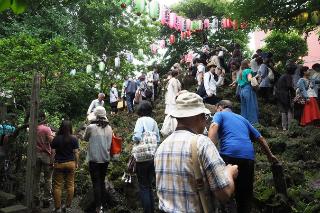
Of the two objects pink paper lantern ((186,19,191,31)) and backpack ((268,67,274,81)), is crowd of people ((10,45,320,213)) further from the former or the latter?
pink paper lantern ((186,19,191,31))

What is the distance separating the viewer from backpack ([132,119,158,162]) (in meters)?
5.69

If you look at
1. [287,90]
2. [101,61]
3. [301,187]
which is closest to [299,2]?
[287,90]

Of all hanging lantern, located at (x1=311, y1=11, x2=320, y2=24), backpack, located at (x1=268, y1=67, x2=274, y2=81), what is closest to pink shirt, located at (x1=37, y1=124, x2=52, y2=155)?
Result: backpack, located at (x1=268, y1=67, x2=274, y2=81)

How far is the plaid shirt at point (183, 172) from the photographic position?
2.49m

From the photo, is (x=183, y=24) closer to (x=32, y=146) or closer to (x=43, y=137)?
(x=43, y=137)

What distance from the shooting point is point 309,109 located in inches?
394

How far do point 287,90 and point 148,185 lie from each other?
19.2ft

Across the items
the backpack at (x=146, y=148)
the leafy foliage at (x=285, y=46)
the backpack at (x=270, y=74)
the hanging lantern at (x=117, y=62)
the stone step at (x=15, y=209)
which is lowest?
the stone step at (x=15, y=209)

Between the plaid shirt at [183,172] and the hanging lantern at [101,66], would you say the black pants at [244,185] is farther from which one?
the hanging lantern at [101,66]

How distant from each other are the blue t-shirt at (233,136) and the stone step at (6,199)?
3.70 m

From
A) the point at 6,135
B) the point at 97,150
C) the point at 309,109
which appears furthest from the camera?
the point at 309,109

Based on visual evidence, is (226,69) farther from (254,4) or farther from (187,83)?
(254,4)

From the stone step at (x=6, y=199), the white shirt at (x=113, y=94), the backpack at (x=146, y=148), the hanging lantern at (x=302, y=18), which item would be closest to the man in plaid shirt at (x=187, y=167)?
the backpack at (x=146, y=148)

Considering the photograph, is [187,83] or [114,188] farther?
[187,83]
